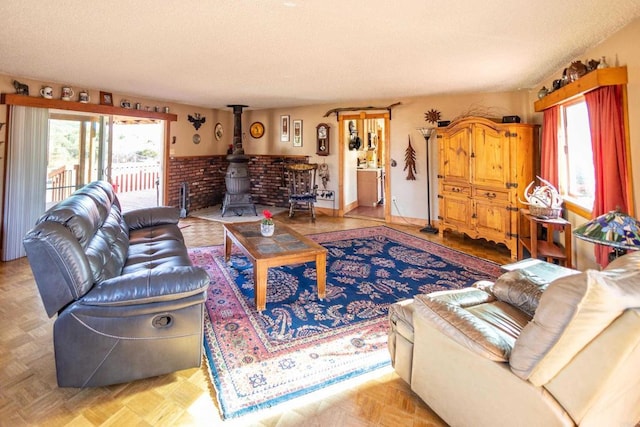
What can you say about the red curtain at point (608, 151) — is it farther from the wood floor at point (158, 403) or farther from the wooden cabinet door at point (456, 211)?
the wood floor at point (158, 403)

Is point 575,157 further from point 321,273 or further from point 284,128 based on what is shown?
point 284,128

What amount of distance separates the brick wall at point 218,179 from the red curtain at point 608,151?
16.2 ft

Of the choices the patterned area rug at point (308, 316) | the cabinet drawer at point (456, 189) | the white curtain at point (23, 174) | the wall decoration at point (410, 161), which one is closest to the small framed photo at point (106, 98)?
the white curtain at point (23, 174)

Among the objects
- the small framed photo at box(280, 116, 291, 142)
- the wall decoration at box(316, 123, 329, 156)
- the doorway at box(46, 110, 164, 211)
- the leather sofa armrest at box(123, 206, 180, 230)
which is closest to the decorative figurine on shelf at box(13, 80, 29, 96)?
→ the doorway at box(46, 110, 164, 211)

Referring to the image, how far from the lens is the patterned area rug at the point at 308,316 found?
6.05 ft

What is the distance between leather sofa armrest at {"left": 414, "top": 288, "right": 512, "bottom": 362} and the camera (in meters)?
1.30

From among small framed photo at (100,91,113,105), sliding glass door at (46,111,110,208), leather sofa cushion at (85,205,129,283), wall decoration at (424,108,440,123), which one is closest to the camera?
leather sofa cushion at (85,205,129,283)

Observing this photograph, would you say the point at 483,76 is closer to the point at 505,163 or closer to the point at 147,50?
the point at 505,163

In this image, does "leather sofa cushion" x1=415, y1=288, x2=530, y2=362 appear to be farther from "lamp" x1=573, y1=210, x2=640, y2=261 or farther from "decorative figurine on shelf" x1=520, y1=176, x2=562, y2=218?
"decorative figurine on shelf" x1=520, y1=176, x2=562, y2=218

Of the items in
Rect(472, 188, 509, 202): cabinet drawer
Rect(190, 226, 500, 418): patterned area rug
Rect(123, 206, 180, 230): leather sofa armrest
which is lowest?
Rect(190, 226, 500, 418): patterned area rug

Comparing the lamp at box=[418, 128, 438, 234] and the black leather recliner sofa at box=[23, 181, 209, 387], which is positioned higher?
the lamp at box=[418, 128, 438, 234]

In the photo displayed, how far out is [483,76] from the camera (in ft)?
13.2

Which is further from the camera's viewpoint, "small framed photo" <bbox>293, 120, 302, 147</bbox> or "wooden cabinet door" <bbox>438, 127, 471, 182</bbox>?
"small framed photo" <bbox>293, 120, 302, 147</bbox>

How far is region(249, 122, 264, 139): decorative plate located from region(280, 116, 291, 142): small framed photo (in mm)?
546
